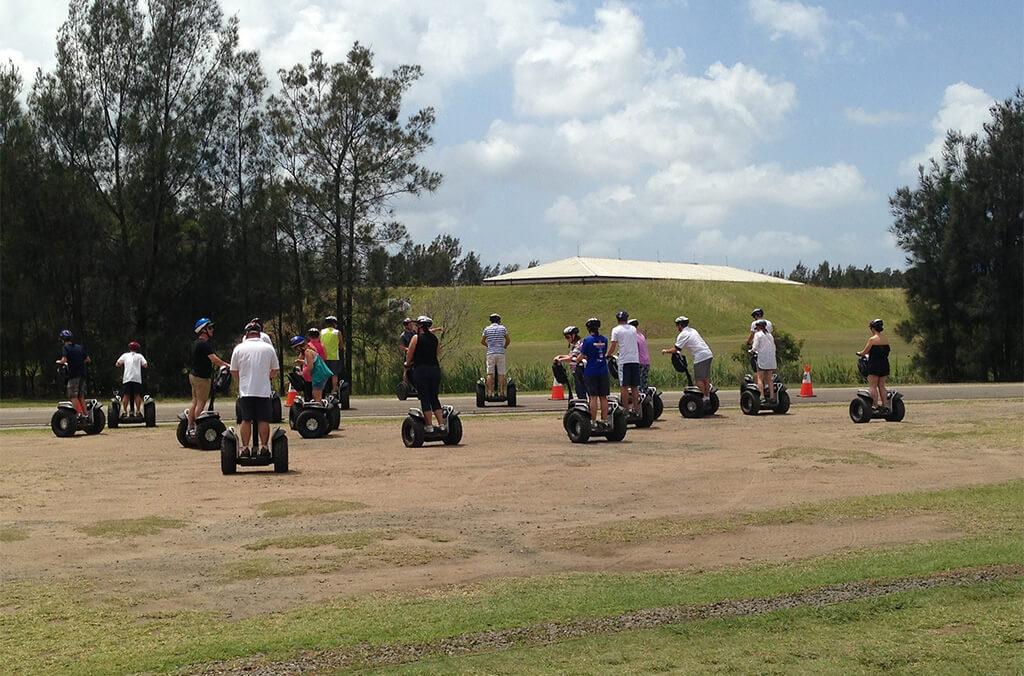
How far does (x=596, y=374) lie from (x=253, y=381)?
19.2 ft

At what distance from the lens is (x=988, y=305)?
2032 inches

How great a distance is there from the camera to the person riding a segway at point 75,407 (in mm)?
22719

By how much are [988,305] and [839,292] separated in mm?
99084

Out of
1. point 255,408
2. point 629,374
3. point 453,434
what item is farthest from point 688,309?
point 255,408

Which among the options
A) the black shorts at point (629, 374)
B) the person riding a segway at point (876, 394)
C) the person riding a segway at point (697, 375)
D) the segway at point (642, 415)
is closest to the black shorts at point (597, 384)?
the black shorts at point (629, 374)

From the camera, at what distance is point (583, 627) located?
8.32 m

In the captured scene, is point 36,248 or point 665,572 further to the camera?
point 36,248

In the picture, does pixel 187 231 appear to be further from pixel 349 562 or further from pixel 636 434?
pixel 349 562

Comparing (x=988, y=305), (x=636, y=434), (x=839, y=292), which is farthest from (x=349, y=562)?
(x=839, y=292)

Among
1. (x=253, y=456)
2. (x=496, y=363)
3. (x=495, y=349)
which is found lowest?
(x=253, y=456)

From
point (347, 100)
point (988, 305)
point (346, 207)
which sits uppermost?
point (347, 100)

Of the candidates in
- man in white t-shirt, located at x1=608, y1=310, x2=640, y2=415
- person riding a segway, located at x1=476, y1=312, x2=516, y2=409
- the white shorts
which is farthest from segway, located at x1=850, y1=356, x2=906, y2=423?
the white shorts

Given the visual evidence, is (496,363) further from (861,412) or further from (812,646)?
(812,646)

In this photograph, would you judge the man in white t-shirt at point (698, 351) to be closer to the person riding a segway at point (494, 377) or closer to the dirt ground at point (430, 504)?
the dirt ground at point (430, 504)
